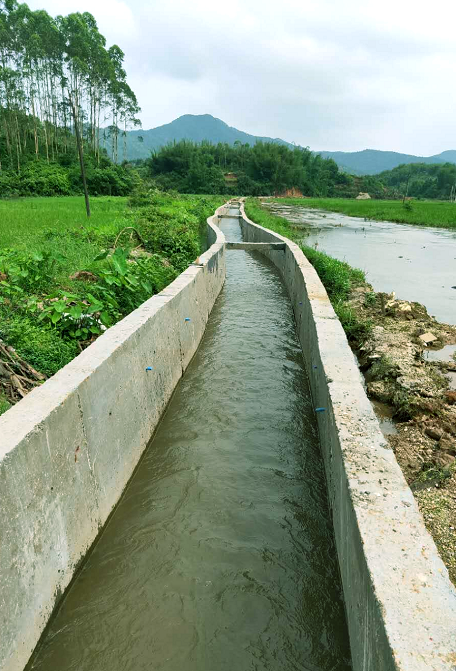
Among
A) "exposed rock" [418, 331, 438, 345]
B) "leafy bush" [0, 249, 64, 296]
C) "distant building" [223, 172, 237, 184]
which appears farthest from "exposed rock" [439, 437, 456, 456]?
"distant building" [223, 172, 237, 184]

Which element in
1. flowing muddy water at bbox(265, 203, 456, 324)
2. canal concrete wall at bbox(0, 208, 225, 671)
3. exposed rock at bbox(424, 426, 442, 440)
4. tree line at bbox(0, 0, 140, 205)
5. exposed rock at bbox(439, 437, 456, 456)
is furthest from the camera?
tree line at bbox(0, 0, 140, 205)

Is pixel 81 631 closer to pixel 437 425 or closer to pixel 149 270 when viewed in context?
pixel 437 425

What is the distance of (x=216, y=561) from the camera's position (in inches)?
109

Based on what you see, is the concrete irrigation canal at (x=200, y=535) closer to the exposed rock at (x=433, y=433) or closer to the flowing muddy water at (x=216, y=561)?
the flowing muddy water at (x=216, y=561)

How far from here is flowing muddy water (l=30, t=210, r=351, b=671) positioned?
2.27 m

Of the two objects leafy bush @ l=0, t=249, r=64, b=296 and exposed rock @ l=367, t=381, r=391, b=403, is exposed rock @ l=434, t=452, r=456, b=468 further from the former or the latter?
leafy bush @ l=0, t=249, r=64, b=296

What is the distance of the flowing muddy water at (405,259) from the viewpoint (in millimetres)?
9938

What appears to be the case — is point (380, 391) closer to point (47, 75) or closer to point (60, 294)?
point (60, 294)

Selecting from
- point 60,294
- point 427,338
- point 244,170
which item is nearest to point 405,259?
point 427,338

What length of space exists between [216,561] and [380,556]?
4.36ft

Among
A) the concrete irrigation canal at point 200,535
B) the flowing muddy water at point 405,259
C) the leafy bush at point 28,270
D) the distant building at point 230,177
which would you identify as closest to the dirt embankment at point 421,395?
the concrete irrigation canal at point 200,535

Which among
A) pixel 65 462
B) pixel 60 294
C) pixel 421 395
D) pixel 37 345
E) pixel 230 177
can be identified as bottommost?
pixel 421 395

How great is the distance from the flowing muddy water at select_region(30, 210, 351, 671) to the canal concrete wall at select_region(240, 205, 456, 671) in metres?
0.24

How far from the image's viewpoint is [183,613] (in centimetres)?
245
